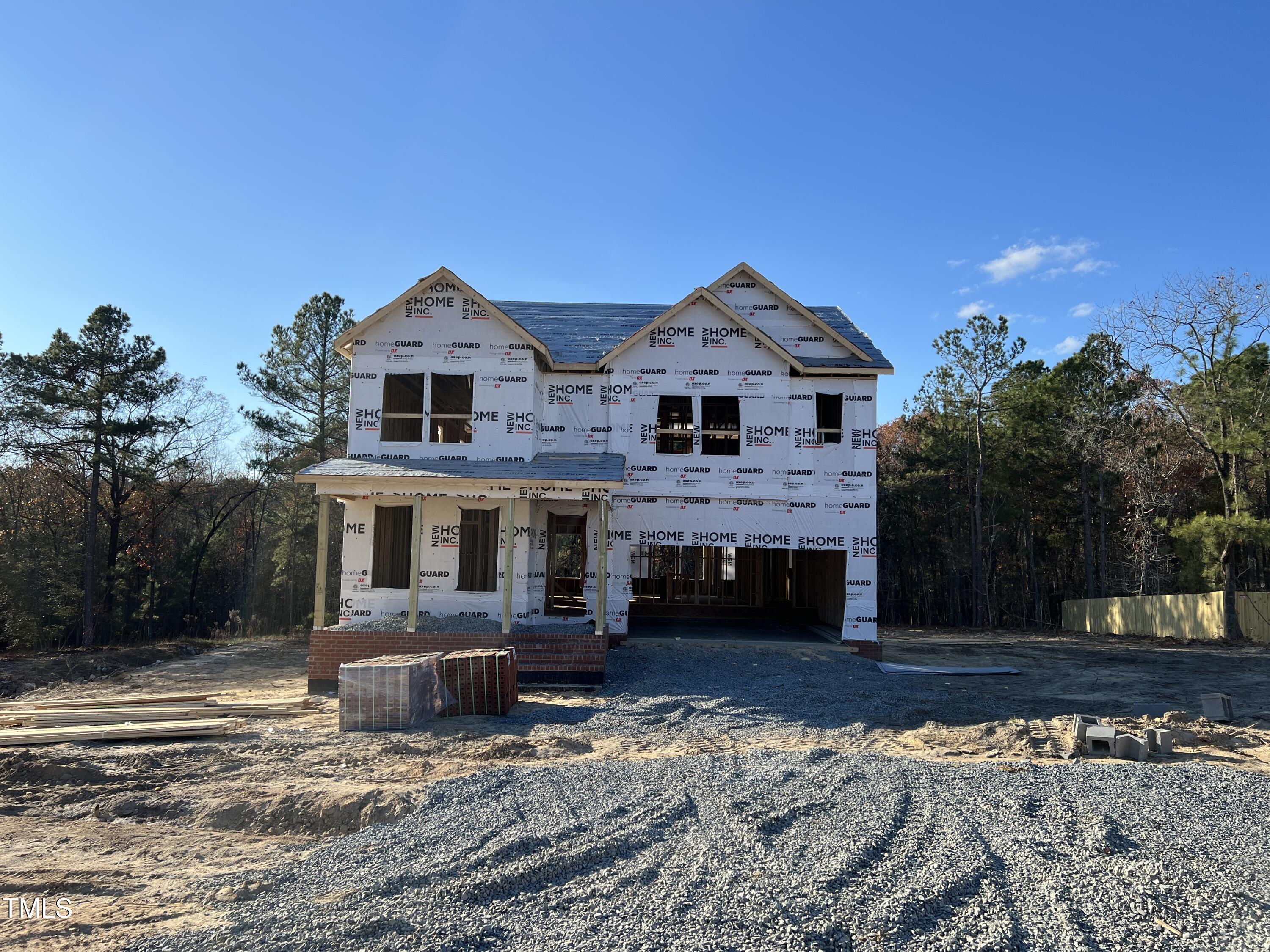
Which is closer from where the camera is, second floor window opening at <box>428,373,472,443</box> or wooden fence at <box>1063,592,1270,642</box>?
second floor window opening at <box>428,373,472,443</box>

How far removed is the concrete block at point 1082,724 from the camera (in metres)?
9.27

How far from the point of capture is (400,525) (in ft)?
55.3

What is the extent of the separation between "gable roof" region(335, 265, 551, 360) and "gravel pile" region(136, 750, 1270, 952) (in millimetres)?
10725

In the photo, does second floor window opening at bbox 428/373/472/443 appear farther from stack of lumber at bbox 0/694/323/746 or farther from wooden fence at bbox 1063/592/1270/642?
wooden fence at bbox 1063/592/1270/642

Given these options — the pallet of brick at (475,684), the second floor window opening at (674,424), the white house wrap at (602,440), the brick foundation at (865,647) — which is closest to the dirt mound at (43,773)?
the pallet of brick at (475,684)

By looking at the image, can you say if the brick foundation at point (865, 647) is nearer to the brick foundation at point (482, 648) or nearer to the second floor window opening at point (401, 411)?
the brick foundation at point (482, 648)

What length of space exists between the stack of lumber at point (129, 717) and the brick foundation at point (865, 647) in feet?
35.8

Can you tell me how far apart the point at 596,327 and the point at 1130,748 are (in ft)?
47.3

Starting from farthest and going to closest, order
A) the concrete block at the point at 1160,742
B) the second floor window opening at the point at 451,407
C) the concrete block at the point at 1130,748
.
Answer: the second floor window opening at the point at 451,407 < the concrete block at the point at 1160,742 < the concrete block at the point at 1130,748

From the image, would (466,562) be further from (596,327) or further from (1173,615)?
(1173,615)

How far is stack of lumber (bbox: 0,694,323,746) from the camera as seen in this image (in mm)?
9703

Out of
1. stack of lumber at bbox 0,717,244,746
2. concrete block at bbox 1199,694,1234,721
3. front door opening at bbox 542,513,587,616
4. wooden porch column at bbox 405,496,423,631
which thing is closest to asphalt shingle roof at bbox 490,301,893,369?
front door opening at bbox 542,513,587,616

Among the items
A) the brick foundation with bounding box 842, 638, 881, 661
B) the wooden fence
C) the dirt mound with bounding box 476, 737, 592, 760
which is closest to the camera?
the dirt mound with bounding box 476, 737, 592, 760

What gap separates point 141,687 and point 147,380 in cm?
1459
